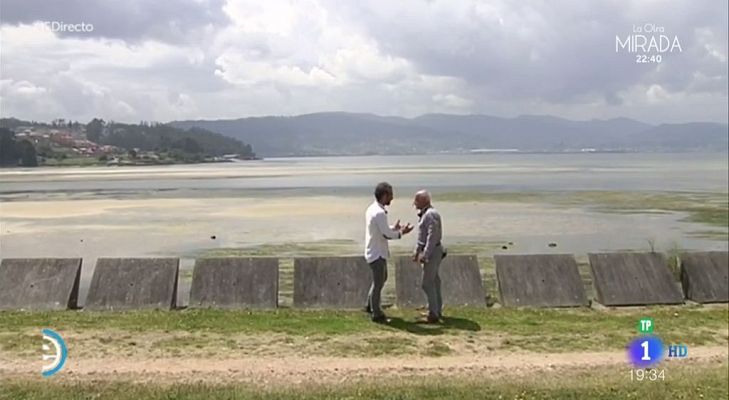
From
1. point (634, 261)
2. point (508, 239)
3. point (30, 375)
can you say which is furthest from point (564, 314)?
point (508, 239)

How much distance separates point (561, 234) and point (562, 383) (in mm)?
17423

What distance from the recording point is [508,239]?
22.0m

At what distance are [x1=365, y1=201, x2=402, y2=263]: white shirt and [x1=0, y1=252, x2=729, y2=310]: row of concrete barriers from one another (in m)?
1.21

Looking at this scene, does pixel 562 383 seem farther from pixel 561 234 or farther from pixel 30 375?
pixel 561 234

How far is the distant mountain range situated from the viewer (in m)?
120

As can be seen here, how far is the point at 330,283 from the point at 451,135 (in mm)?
164685

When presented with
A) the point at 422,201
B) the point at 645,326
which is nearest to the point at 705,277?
the point at 645,326

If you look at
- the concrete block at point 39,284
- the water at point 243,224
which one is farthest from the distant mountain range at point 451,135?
the concrete block at point 39,284

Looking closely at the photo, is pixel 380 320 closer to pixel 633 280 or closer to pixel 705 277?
pixel 633 280

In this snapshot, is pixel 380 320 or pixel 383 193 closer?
pixel 383 193

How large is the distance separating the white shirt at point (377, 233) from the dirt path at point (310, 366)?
1636mm

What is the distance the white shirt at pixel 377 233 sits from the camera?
854cm

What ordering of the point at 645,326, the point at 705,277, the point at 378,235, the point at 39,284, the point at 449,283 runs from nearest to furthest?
1. the point at 645,326
2. the point at 378,235
3. the point at 39,284
4. the point at 449,283
5. the point at 705,277

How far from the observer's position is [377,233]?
864cm
